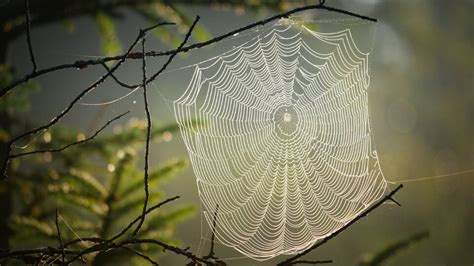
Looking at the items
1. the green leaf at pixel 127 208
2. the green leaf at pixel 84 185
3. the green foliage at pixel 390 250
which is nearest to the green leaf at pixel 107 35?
the green leaf at pixel 84 185

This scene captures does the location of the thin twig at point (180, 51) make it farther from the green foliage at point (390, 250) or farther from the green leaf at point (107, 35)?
the green leaf at point (107, 35)

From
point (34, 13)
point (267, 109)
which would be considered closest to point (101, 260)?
point (34, 13)

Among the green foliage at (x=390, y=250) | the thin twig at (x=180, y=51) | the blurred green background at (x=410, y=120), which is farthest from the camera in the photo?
the blurred green background at (x=410, y=120)

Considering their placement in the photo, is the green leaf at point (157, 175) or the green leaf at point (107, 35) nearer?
the green leaf at point (157, 175)

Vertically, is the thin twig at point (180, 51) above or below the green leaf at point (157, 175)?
above

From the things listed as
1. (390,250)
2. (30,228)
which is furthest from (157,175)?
(390,250)

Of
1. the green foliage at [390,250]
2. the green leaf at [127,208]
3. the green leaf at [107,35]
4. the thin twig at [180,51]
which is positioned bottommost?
the green foliage at [390,250]

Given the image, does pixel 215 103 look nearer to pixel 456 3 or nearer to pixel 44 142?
pixel 44 142

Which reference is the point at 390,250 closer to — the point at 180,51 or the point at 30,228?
the point at 30,228

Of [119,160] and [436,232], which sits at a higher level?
[119,160]
